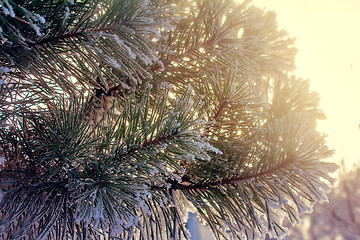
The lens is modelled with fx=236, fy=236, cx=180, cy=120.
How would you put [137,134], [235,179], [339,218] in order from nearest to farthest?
[137,134], [235,179], [339,218]

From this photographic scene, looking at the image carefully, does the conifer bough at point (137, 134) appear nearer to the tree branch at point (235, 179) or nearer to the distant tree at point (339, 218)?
the tree branch at point (235, 179)

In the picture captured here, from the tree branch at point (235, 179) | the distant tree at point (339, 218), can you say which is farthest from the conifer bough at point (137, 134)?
the distant tree at point (339, 218)

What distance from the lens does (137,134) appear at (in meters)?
0.66

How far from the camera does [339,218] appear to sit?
5930 millimetres

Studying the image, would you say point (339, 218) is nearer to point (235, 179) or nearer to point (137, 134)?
point (235, 179)

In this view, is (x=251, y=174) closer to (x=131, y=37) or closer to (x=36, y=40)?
(x=131, y=37)

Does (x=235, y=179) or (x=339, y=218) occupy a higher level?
(x=339, y=218)

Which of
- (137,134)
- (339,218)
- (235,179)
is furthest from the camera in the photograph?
(339,218)

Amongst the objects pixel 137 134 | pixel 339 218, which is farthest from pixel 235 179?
pixel 339 218

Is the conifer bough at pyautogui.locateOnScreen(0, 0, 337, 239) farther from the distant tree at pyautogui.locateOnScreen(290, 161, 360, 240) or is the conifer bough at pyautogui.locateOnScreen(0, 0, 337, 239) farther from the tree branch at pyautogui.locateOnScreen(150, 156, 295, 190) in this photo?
the distant tree at pyautogui.locateOnScreen(290, 161, 360, 240)

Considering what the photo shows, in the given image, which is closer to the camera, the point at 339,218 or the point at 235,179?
the point at 235,179

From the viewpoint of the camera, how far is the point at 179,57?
1046 millimetres

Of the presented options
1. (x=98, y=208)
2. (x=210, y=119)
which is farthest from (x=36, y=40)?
(x=210, y=119)

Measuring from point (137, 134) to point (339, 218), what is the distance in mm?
7128
